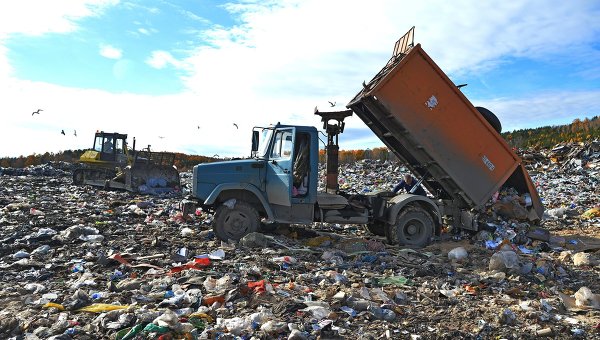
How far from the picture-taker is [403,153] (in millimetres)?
7777

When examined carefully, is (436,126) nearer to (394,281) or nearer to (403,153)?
(403,153)

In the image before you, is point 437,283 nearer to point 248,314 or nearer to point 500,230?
point 248,314

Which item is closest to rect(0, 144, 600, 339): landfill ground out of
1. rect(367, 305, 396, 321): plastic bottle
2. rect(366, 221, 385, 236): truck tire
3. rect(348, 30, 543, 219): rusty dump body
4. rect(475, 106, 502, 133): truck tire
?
rect(367, 305, 396, 321): plastic bottle

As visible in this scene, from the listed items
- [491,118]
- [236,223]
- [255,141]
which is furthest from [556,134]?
[236,223]

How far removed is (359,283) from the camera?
Answer: 15.5ft

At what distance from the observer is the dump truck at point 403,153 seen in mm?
6828

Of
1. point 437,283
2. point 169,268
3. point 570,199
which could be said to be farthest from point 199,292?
point 570,199

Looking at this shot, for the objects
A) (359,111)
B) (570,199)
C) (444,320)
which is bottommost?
(444,320)

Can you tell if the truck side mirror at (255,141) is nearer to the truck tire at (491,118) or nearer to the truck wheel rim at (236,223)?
the truck wheel rim at (236,223)

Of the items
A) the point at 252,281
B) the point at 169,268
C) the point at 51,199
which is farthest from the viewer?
the point at 51,199

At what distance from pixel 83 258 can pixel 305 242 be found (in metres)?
3.06

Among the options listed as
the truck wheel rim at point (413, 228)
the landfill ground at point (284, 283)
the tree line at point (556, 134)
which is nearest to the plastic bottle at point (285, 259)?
the landfill ground at point (284, 283)

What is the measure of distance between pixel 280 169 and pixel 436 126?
2.44m

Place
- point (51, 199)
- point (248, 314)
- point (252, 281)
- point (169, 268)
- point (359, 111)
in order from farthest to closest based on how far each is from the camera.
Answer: point (51, 199), point (359, 111), point (169, 268), point (252, 281), point (248, 314)
